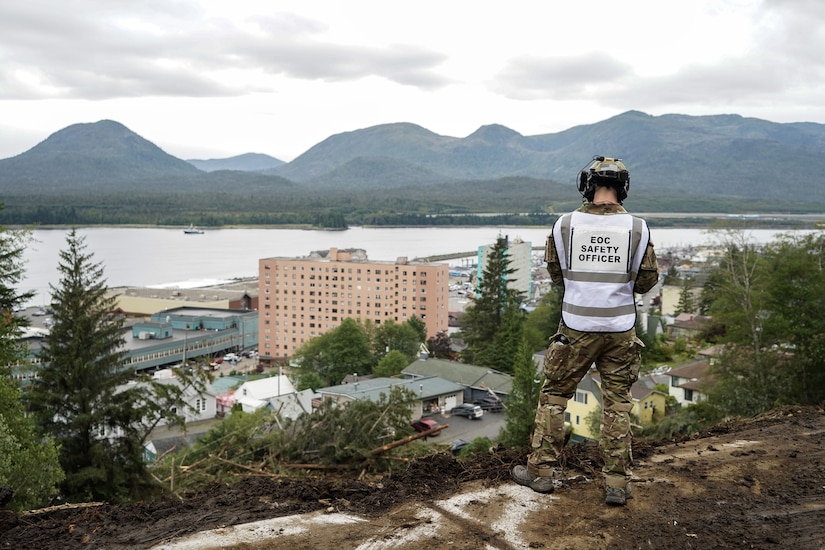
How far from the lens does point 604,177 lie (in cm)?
350

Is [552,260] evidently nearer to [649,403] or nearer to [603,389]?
[603,389]

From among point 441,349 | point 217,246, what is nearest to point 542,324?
point 441,349

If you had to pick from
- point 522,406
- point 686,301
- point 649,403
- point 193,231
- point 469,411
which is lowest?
point 469,411

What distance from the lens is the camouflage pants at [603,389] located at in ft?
11.4

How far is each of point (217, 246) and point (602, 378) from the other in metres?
110

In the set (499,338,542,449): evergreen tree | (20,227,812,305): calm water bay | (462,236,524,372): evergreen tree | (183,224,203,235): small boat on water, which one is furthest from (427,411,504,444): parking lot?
(183,224,203,235): small boat on water

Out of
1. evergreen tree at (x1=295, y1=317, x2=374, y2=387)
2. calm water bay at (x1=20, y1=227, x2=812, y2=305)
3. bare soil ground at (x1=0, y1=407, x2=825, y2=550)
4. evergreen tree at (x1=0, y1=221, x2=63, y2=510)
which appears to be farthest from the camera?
calm water bay at (x1=20, y1=227, x2=812, y2=305)

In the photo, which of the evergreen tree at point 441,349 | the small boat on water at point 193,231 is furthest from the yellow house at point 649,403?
the small boat on water at point 193,231

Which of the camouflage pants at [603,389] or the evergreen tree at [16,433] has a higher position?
the camouflage pants at [603,389]

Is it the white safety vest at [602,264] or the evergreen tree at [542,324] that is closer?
the white safety vest at [602,264]

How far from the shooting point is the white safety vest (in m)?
3.43

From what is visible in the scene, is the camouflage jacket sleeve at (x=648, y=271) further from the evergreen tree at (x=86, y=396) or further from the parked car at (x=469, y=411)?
the parked car at (x=469, y=411)

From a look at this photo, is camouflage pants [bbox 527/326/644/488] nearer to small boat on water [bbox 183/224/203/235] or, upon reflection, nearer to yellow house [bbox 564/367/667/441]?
yellow house [bbox 564/367/667/441]

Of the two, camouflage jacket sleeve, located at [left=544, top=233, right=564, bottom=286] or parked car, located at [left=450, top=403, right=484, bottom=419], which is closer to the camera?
camouflage jacket sleeve, located at [left=544, top=233, right=564, bottom=286]
